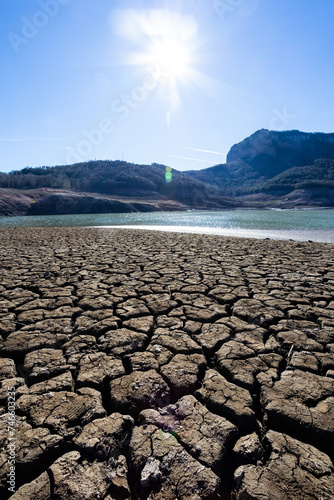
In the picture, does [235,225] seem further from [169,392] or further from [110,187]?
[110,187]

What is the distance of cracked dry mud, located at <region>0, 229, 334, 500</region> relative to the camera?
4.04 feet

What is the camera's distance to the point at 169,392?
5.80 feet

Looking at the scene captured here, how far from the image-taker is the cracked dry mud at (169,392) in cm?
123

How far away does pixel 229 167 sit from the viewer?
13800 cm

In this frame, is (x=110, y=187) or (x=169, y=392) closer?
(x=169, y=392)

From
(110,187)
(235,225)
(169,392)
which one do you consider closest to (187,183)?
(110,187)

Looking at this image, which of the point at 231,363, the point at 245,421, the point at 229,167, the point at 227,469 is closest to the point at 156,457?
the point at 227,469

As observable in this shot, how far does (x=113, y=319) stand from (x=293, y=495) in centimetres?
203

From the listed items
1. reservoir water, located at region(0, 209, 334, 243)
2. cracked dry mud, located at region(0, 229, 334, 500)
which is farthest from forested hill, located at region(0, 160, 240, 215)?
cracked dry mud, located at region(0, 229, 334, 500)

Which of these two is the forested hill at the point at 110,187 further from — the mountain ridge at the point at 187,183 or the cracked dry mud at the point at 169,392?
the cracked dry mud at the point at 169,392

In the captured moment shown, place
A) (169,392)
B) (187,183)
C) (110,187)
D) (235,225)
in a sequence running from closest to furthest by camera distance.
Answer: (169,392)
(235,225)
(110,187)
(187,183)

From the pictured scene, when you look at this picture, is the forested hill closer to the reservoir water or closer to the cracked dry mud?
the reservoir water

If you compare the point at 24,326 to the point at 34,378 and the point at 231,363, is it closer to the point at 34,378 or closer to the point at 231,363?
the point at 34,378

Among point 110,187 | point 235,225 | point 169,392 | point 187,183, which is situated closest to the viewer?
point 169,392
